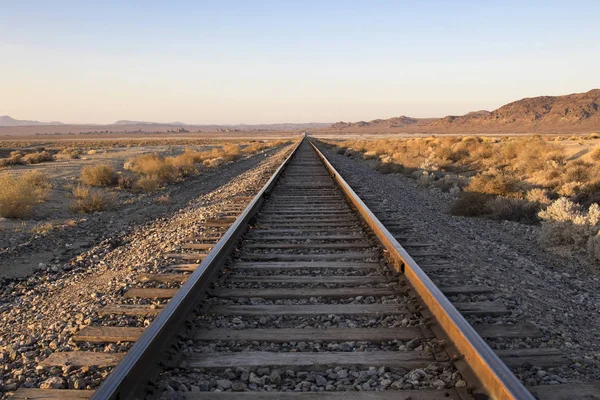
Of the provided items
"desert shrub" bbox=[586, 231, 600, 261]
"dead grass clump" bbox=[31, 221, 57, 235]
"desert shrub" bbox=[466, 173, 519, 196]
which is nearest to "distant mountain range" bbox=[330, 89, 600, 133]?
"desert shrub" bbox=[466, 173, 519, 196]

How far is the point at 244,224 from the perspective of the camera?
24.5 ft

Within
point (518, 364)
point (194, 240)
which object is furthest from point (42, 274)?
point (518, 364)

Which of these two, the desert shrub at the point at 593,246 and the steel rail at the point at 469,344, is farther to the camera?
the desert shrub at the point at 593,246

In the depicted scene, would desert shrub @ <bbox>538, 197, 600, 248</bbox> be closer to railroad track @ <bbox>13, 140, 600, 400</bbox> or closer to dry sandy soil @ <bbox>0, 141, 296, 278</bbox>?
railroad track @ <bbox>13, 140, 600, 400</bbox>

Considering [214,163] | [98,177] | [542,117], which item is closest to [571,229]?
[98,177]

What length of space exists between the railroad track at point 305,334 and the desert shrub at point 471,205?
556cm

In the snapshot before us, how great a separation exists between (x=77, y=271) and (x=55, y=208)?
23.7 ft

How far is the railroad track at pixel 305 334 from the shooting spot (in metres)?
2.94

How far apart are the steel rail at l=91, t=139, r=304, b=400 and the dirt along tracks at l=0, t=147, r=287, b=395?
383mm

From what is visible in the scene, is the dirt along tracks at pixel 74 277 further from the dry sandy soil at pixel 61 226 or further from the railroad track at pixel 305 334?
the railroad track at pixel 305 334

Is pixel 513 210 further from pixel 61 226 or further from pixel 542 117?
pixel 542 117

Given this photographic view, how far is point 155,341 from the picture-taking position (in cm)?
322

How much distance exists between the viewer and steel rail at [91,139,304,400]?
2.68 metres

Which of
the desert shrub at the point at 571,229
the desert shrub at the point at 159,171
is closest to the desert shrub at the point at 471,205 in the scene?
the desert shrub at the point at 571,229
